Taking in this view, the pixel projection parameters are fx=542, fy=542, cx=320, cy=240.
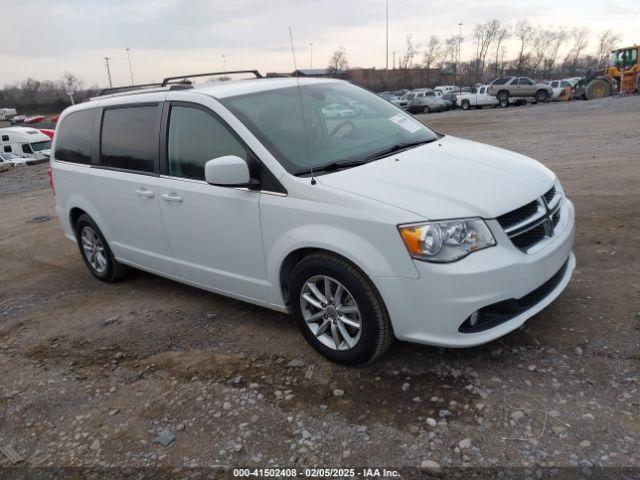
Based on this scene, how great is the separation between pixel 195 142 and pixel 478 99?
37.5m

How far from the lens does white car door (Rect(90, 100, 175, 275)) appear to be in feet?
14.7

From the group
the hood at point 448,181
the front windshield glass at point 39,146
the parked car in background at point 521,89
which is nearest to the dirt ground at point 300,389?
the hood at point 448,181

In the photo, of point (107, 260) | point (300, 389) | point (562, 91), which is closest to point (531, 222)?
point (300, 389)

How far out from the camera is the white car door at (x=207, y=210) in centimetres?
378

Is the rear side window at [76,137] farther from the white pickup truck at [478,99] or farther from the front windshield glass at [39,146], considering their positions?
the white pickup truck at [478,99]

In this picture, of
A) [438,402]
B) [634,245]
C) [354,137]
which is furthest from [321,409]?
[634,245]

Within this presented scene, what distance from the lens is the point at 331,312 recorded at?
3.46m

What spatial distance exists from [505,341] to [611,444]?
3.40 ft

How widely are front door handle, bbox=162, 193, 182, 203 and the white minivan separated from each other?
2 cm

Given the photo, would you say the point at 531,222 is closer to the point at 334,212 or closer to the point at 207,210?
the point at 334,212

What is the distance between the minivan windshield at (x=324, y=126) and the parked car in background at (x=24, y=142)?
34046 mm

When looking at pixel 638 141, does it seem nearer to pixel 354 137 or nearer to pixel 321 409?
pixel 354 137

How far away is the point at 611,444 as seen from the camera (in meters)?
2.63

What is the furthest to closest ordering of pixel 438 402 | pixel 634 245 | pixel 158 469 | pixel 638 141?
pixel 638 141 → pixel 634 245 → pixel 438 402 → pixel 158 469
